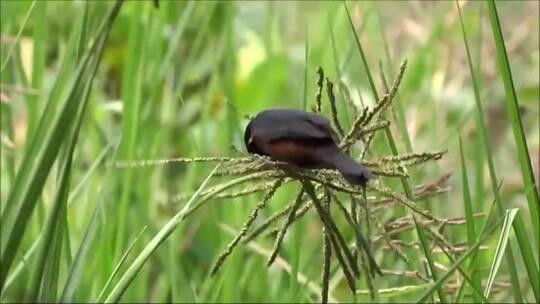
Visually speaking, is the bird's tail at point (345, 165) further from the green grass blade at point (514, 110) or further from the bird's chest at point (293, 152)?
the green grass blade at point (514, 110)

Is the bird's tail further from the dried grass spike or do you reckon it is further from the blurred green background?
the blurred green background

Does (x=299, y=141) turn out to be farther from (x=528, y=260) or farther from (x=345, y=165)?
(x=528, y=260)

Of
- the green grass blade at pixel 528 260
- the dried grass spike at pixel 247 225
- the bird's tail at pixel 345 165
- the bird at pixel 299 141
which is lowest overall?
the green grass blade at pixel 528 260

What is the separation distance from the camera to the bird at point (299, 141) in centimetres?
50

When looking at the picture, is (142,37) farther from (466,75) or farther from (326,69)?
(466,75)

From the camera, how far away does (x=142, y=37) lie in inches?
45.4

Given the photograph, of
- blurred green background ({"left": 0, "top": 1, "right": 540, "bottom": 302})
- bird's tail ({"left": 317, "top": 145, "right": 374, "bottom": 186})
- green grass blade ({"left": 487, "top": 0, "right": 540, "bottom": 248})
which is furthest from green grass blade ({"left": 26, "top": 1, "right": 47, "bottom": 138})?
bird's tail ({"left": 317, "top": 145, "right": 374, "bottom": 186})

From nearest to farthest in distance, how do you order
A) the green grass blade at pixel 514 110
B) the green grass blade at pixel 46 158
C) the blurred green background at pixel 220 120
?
the green grass blade at pixel 46 158 → the green grass blade at pixel 514 110 → the blurred green background at pixel 220 120

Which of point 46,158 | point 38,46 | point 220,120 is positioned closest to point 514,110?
point 46,158

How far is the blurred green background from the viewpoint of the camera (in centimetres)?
103

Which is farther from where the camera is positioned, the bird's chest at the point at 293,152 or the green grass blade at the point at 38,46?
the green grass blade at the point at 38,46

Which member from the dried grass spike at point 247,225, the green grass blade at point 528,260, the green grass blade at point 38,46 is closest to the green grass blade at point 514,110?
the green grass blade at point 528,260

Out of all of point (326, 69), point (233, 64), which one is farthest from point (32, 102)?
point (326, 69)

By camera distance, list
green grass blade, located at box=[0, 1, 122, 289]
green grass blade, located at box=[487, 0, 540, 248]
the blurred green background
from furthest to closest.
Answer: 1. the blurred green background
2. green grass blade, located at box=[487, 0, 540, 248]
3. green grass blade, located at box=[0, 1, 122, 289]
